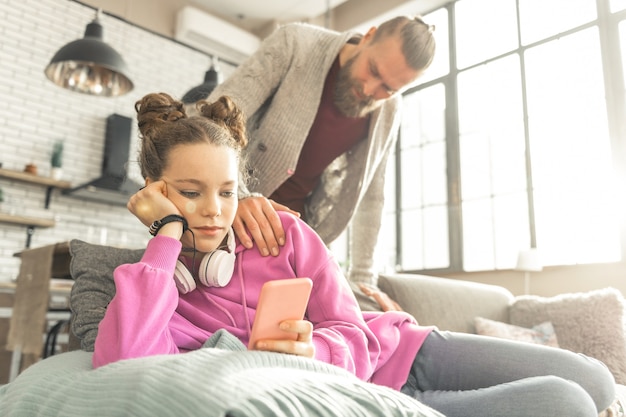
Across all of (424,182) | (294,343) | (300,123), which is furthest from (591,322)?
(424,182)

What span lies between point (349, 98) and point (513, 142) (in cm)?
337

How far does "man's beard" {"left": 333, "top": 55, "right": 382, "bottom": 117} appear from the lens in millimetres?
1777

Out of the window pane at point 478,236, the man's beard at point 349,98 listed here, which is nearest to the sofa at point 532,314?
the man's beard at point 349,98

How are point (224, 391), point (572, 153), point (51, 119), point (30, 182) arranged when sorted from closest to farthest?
1. point (224, 391)
2. point (572, 153)
3. point (30, 182)
4. point (51, 119)

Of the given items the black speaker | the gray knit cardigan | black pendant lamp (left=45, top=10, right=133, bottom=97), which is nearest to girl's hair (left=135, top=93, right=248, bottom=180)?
the gray knit cardigan

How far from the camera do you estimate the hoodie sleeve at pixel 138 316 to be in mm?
880

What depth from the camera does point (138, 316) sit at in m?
0.90

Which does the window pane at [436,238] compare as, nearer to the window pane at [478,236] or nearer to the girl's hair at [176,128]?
the window pane at [478,236]

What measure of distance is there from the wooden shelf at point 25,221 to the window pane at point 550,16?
4.43 meters

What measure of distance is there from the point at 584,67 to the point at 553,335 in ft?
9.13

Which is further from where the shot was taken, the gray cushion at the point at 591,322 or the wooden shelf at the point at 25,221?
→ the wooden shelf at the point at 25,221

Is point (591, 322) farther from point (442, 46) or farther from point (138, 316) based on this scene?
point (442, 46)

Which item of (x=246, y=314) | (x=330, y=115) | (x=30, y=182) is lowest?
(x=246, y=314)

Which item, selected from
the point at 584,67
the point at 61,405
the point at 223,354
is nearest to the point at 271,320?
the point at 223,354
